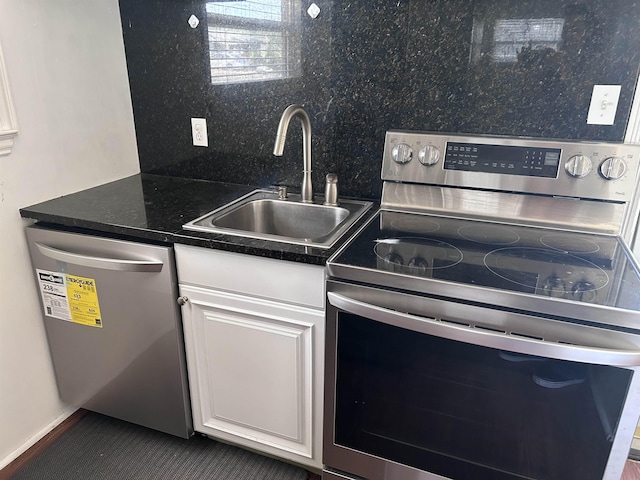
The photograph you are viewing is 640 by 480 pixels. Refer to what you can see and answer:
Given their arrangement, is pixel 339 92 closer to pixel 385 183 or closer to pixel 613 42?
pixel 385 183

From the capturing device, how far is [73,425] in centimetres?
180

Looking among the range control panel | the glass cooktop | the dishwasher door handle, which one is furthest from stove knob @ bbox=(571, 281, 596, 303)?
the dishwasher door handle

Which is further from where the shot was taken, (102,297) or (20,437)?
(20,437)

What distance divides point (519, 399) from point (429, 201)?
0.70m

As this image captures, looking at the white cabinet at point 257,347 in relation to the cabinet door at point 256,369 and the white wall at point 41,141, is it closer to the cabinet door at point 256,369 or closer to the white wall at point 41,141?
the cabinet door at point 256,369

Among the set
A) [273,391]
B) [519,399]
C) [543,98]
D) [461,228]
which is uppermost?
[543,98]

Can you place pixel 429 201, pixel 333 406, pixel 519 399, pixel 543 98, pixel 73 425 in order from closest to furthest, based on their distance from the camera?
pixel 519 399 < pixel 333 406 < pixel 543 98 < pixel 429 201 < pixel 73 425

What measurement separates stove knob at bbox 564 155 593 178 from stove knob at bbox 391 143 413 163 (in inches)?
18.7

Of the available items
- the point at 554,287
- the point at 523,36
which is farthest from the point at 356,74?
the point at 554,287

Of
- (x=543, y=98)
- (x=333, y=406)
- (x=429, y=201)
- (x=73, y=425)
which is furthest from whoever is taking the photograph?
(x=73, y=425)

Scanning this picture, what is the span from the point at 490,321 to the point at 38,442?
65.9 inches

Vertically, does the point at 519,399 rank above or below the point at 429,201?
below

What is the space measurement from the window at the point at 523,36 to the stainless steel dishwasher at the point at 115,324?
3.89 ft

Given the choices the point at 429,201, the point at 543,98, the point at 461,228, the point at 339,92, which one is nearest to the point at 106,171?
the point at 339,92
